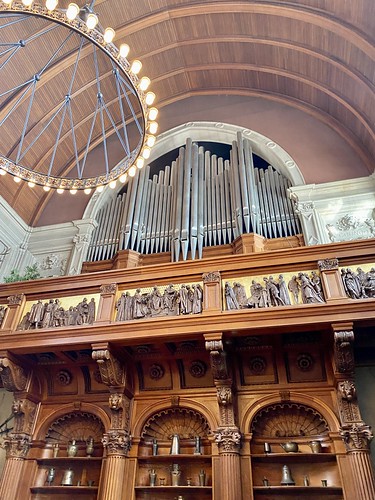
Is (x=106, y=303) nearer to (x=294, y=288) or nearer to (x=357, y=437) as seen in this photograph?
(x=294, y=288)

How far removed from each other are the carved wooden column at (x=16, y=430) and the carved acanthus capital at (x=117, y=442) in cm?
133

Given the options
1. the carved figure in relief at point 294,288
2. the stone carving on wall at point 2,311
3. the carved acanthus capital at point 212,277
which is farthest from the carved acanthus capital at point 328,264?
the stone carving on wall at point 2,311

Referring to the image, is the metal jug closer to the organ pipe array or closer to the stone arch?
the stone arch

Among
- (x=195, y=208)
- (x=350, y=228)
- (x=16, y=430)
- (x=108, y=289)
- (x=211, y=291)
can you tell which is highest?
(x=195, y=208)

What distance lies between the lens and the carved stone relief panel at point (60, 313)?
18.3 ft

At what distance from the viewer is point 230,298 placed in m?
5.15

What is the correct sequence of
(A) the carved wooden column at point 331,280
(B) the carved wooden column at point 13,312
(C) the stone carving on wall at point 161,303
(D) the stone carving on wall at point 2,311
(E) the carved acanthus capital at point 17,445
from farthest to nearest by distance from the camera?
(D) the stone carving on wall at point 2,311
(B) the carved wooden column at point 13,312
(E) the carved acanthus capital at point 17,445
(C) the stone carving on wall at point 161,303
(A) the carved wooden column at point 331,280

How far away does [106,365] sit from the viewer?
5.23 meters

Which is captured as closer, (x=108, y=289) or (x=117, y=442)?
(x=117, y=442)

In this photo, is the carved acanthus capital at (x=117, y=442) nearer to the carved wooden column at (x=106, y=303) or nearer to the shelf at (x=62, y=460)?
the shelf at (x=62, y=460)

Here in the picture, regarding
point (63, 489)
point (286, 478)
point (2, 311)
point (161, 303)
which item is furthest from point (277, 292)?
point (2, 311)

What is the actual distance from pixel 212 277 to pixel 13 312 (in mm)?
3050

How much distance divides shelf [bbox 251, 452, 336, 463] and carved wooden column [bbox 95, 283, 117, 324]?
2629 millimetres

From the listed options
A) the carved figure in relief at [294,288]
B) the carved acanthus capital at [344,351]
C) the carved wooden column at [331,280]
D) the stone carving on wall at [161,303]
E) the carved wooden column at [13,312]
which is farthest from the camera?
the carved wooden column at [13,312]
